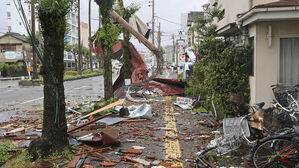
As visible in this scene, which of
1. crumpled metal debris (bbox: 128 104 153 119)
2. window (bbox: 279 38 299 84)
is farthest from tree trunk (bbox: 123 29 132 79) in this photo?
window (bbox: 279 38 299 84)

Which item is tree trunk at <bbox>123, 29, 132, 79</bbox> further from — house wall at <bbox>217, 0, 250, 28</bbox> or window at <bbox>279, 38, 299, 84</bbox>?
window at <bbox>279, 38, 299, 84</bbox>

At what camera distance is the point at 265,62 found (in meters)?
8.36

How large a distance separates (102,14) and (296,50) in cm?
747

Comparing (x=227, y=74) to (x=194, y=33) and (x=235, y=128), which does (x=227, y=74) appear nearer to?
(x=235, y=128)

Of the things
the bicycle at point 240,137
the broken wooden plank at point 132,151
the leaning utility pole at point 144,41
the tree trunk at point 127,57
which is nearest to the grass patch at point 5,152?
the broken wooden plank at point 132,151

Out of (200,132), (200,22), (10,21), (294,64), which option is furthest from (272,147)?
(10,21)

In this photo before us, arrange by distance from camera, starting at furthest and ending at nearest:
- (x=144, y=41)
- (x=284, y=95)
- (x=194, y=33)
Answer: (x=194, y=33), (x=144, y=41), (x=284, y=95)

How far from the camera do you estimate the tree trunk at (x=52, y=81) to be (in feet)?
16.8

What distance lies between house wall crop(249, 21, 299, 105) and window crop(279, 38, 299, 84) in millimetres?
139

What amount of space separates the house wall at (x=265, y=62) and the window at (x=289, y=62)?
0.46 feet

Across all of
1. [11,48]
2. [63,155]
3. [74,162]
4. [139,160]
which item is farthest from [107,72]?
[11,48]

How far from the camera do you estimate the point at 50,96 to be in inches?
207

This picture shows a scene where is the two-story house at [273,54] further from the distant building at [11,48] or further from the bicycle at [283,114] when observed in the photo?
the distant building at [11,48]

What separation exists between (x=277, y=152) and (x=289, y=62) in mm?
4725
